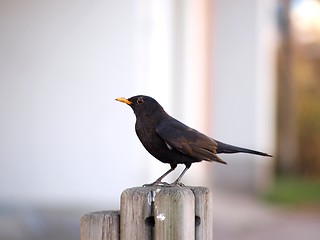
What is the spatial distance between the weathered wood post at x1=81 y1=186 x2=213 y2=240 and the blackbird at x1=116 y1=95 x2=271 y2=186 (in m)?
0.69

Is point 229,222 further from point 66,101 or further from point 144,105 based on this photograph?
point 144,105

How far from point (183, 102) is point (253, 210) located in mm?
2155

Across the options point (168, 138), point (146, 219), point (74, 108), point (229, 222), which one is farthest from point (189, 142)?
point (229, 222)

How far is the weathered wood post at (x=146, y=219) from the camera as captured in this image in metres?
3.35

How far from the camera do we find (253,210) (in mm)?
14062

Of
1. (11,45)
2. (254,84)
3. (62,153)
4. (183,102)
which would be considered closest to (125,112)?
(62,153)

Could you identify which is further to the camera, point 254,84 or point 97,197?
point 254,84

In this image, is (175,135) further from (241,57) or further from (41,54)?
(241,57)

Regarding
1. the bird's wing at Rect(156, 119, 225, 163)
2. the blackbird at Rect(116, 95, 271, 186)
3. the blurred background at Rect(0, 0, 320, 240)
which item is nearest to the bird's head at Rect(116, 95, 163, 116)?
the blackbird at Rect(116, 95, 271, 186)

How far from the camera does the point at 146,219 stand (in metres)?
3.37

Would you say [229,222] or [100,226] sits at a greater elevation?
[100,226]

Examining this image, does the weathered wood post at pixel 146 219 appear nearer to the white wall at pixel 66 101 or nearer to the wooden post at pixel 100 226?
the wooden post at pixel 100 226

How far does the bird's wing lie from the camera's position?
13.4 ft

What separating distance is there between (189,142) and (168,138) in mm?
109
